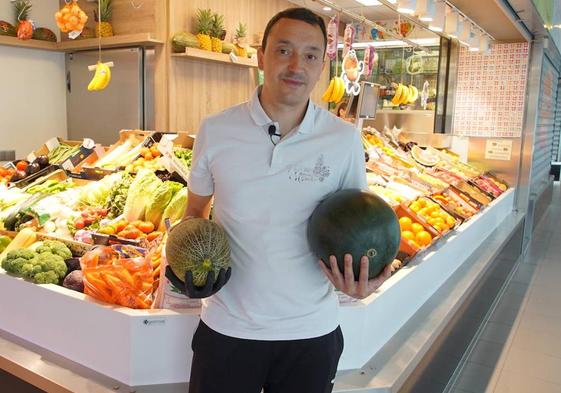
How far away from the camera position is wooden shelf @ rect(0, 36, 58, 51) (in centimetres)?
527

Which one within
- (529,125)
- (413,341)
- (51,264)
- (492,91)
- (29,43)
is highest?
(29,43)

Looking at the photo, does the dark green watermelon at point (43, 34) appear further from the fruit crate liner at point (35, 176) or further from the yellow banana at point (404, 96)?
the yellow banana at point (404, 96)

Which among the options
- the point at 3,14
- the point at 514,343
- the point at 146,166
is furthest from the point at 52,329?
the point at 3,14

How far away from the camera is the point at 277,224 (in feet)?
4.69

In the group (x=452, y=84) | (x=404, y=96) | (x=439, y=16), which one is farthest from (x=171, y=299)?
(x=452, y=84)

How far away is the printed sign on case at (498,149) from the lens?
5766 millimetres

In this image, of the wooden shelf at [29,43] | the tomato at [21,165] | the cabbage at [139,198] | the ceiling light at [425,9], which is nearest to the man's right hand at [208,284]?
the cabbage at [139,198]

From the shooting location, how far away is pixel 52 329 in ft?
6.47

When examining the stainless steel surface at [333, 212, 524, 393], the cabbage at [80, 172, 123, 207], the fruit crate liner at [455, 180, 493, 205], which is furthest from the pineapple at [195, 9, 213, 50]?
the stainless steel surface at [333, 212, 524, 393]

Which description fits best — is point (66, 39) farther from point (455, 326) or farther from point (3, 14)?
point (455, 326)

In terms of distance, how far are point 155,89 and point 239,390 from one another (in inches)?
176

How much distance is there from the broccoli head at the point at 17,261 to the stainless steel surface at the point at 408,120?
16.9ft

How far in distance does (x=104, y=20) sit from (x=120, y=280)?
14.7 ft

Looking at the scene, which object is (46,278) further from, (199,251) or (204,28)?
(204,28)
